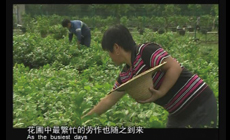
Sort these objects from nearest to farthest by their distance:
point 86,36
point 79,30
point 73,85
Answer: point 73,85 < point 79,30 < point 86,36

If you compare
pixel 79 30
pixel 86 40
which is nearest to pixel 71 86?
pixel 79 30

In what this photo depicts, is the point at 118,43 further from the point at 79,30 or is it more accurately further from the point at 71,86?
the point at 79,30

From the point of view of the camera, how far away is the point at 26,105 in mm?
4012

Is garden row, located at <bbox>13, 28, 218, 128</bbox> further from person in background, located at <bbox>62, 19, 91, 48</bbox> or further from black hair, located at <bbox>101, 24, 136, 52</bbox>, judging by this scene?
black hair, located at <bbox>101, 24, 136, 52</bbox>

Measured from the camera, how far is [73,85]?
17.3 feet

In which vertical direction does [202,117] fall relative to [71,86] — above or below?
below

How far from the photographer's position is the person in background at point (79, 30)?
8943 mm

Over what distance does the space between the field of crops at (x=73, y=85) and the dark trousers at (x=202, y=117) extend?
0.16 meters

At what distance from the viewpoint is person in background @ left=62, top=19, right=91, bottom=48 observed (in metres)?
8.94

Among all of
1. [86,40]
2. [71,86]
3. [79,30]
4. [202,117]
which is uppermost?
[79,30]

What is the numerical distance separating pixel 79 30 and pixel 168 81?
5934 mm

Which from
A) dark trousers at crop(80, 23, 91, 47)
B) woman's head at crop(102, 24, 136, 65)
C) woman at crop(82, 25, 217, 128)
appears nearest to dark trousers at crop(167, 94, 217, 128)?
woman at crop(82, 25, 217, 128)

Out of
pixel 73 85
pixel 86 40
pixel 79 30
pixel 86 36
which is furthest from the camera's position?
pixel 86 40
